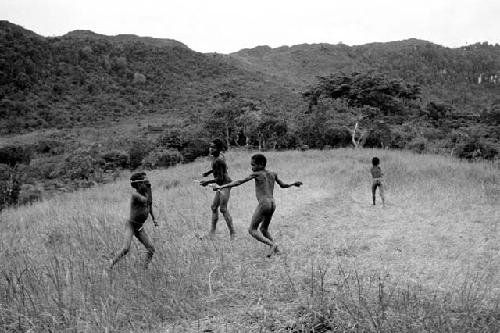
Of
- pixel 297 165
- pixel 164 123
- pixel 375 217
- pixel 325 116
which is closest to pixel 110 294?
pixel 375 217

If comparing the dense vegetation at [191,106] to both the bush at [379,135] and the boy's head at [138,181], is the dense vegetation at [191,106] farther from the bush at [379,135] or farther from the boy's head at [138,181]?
the boy's head at [138,181]

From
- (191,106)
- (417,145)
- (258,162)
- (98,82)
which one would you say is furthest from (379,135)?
(98,82)

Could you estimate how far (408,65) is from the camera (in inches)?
4456

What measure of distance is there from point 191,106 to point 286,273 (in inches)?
2429

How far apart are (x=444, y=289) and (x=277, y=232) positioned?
343 cm

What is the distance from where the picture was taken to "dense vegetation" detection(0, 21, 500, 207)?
28766 mm

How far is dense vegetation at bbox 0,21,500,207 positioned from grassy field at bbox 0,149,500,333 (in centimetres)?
1539

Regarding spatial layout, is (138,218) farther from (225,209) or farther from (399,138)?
(399,138)

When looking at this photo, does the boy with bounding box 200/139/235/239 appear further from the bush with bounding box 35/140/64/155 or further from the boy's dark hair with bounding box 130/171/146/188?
the bush with bounding box 35/140/64/155

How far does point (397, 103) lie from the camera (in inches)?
1740

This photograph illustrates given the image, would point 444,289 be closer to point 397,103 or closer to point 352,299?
point 352,299

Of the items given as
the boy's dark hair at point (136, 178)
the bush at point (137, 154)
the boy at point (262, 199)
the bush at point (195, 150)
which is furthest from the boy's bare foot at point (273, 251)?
the bush at point (137, 154)

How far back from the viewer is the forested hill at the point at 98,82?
2302 inches

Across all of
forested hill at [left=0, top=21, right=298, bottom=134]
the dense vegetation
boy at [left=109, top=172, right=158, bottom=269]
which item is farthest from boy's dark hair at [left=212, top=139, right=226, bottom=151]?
forested hill at [left=0, top=21, right=298, bottom=134]
